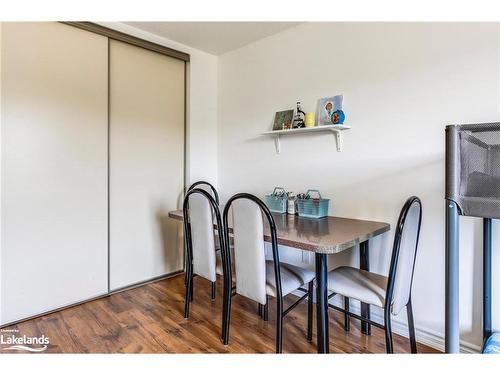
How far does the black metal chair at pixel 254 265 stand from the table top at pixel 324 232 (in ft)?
0.30

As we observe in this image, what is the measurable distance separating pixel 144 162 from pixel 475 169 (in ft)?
7.92

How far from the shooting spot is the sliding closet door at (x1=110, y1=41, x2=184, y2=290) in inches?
102

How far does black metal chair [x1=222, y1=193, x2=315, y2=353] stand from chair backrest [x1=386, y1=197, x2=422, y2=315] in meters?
0.51

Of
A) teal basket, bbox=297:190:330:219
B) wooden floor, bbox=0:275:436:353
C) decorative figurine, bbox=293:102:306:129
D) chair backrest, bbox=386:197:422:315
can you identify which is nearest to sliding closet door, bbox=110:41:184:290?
wooden floor, bbox=0:275:436:353

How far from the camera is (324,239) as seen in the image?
5.14 ft

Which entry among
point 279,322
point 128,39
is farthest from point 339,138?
point 128,39

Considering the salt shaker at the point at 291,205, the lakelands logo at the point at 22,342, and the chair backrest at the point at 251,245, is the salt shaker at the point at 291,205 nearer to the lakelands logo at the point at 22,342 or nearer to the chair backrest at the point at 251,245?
the chair backrest at the point at 251,245

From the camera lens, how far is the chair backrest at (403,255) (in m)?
1.46

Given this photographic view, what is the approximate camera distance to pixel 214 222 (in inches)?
79.9

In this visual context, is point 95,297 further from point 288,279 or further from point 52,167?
point 288,279

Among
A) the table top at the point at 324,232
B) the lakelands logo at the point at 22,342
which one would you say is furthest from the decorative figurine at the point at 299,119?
the lakelands logo at the point at 22,342

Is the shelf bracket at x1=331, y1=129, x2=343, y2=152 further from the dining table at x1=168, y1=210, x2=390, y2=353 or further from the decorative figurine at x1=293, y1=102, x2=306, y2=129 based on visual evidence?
the dining table at x1=168, y1=210, x2=390, y2=353

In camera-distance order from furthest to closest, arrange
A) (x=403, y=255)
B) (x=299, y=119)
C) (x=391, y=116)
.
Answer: (x=299, y=119)
(x=391, y=116)
(x=403, y=255)

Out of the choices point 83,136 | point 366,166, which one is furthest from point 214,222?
point 83,136
